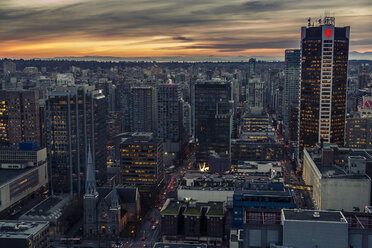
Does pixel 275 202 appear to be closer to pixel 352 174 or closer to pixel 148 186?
pixel 352 174

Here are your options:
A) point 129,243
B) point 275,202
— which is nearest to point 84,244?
point 129,243

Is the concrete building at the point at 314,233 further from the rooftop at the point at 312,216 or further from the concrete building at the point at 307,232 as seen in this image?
the rooftop at the point at 312,216

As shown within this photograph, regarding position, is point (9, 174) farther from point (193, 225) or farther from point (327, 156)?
point (327, 156)

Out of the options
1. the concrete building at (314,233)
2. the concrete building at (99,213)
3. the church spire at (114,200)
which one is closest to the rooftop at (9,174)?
the concrete building at (99,213)

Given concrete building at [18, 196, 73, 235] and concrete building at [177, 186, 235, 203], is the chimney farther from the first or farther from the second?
concrete building at [18, 196, 73, 235]

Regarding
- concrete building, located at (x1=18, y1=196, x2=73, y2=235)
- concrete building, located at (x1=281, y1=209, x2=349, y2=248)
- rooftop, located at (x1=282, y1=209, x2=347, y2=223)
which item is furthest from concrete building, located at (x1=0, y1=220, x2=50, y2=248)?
concrete building, located at (x1=281, y1=209, x2=349, y2=248)

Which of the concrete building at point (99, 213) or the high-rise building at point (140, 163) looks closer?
the concrete building at point (99, 213)
